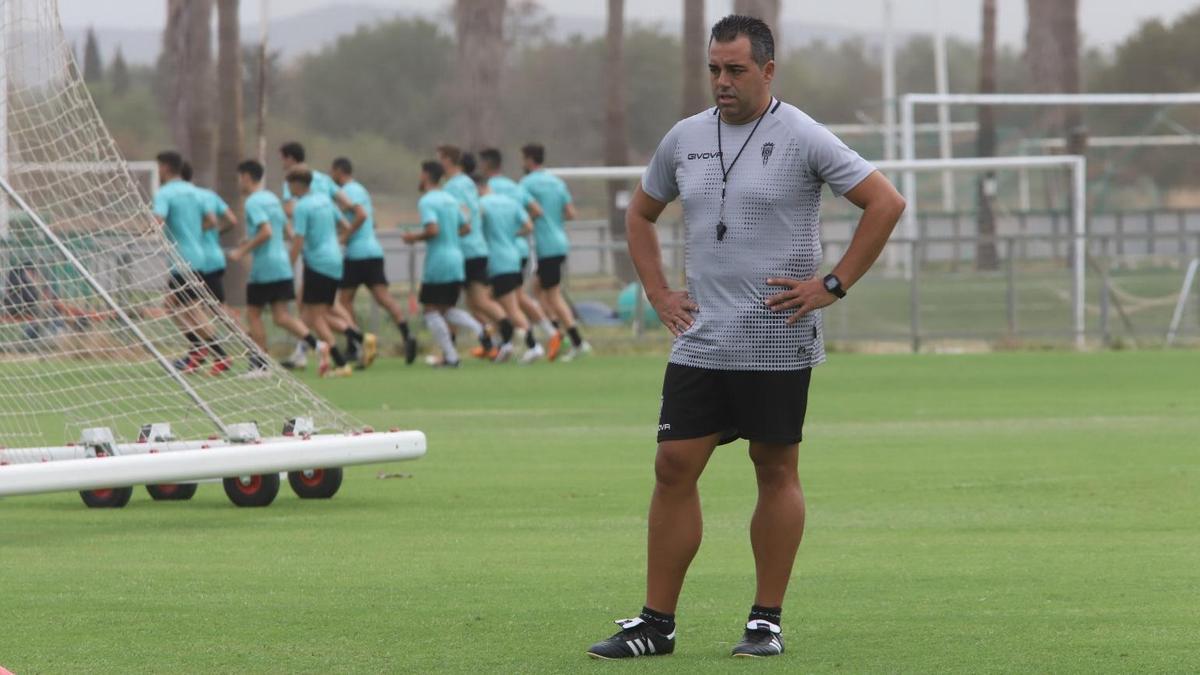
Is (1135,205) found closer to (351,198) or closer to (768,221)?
(351,198)

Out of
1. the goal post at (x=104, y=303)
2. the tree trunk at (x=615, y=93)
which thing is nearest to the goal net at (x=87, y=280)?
the goal post at (x=104, y=303)

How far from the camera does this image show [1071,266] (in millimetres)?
26766

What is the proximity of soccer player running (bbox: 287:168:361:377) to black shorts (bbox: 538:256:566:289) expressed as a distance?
9.76 ft

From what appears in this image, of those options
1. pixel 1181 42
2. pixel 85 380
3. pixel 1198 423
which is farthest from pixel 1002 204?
pixel 1181 42

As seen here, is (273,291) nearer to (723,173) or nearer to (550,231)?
(550,231)

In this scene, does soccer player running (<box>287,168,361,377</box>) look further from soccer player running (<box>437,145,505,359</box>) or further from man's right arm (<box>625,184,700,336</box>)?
man's right arm (<box>625,184,700,336</box>)

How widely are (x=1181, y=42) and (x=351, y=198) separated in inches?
2820

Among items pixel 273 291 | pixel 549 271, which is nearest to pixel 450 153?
pixel 549 271

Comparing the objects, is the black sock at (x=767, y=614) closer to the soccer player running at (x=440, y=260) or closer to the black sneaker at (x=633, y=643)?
the black sneaker at (x=633, y=643)

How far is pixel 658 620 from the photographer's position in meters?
6.82

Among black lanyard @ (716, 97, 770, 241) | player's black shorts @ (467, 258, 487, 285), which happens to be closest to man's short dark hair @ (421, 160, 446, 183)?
player's black shorts @ (467, 258, 487, 285)

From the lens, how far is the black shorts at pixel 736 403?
6801 mm

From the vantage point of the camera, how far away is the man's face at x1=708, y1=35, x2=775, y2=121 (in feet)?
21.9

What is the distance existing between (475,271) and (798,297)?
17769mm
